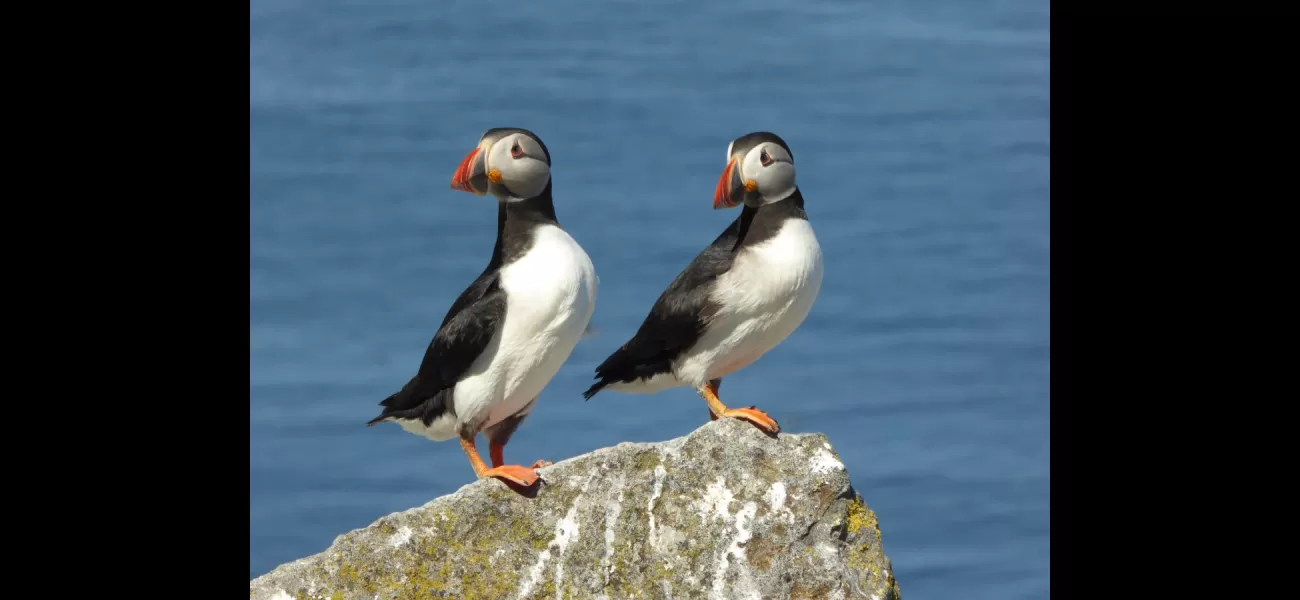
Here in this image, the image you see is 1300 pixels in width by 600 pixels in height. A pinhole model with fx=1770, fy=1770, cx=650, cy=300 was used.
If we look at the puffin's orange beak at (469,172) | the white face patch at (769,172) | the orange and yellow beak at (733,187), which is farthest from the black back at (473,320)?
the white face patch at (769,172)

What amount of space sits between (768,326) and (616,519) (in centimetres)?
122

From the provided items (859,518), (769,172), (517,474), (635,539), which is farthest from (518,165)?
(859,518)

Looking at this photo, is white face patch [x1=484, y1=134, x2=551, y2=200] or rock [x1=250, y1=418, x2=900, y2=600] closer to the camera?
rock [x1=250, y1=418, x2=900, y2=600]

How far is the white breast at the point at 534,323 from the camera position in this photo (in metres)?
6.79

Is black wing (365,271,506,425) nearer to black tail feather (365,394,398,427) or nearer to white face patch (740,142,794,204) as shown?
black tail feather (365,394,398,427)

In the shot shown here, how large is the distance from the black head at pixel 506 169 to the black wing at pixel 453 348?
34 centimetres

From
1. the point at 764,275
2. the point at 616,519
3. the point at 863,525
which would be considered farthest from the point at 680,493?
the point at 764,275

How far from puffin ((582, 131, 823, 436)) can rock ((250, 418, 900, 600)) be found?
0.77 m

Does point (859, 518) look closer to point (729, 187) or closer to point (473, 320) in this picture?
point (729, 187)

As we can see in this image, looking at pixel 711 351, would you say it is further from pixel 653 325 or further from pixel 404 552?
pixel 404 552

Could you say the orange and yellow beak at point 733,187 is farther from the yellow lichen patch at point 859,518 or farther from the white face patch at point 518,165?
the yellow lichen patch at point 859,518

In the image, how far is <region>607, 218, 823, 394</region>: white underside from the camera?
6.99 metres

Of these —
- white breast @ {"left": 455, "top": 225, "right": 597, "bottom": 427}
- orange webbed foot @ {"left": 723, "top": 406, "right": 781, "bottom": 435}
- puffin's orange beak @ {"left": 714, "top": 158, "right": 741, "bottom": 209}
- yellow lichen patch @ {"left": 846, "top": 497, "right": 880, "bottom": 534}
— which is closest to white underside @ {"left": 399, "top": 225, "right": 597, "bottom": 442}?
white breast @ {"left": 455, "top": 225, "right": 597, "bottom": 427}

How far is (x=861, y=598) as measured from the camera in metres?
6.17
